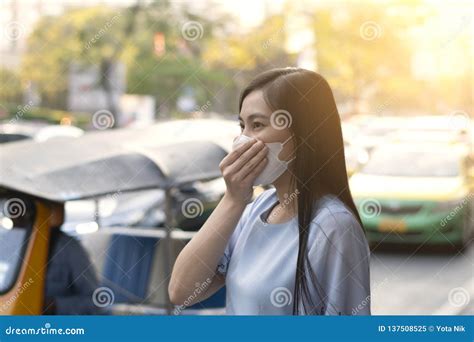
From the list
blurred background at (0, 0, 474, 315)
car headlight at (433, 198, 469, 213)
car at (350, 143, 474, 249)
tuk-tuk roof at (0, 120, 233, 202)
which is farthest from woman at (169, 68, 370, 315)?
car headlight at (433, 198, 469, 213)

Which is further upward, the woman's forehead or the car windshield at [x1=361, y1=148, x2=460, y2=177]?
the car windshield at [x1=361, y1=148, x2=460, y2=177]

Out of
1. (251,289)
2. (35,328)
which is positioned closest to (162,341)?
(35,328)

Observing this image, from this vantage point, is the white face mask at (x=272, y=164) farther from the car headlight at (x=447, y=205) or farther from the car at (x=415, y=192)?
the car headlight at (x=447, y=205)

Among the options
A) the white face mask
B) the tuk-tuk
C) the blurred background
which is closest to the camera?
the white face mask

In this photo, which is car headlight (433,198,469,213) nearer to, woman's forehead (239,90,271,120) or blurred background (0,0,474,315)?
blurred background (0,0,474,315)

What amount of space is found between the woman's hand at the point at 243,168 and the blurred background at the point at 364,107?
151 centimetres

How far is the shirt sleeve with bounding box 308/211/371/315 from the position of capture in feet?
5.51

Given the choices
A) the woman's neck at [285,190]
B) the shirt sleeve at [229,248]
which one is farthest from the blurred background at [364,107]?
the woman's neck at [285,190]

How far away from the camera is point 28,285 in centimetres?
294

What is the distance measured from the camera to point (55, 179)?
117 inches

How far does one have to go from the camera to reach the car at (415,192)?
7520mm

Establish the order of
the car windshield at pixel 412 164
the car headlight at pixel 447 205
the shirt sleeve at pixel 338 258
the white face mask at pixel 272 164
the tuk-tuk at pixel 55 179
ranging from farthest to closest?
1. the car windshield at pixel 412 164
2. the car headlight at pixel 447 205
3. the tuk-tuk at pixel 55 179
4. the white face mask at pixel 272 164
5. the shirt sleeve at pixel 338 258

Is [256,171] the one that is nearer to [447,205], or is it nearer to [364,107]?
[364,107]

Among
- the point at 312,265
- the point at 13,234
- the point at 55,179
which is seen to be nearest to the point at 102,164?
the point at 55,179
